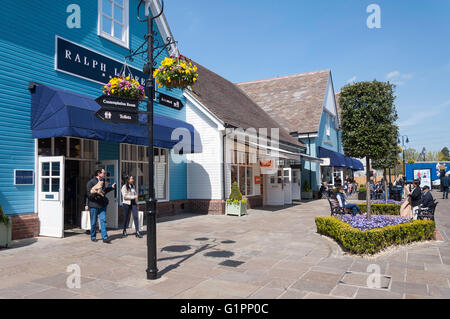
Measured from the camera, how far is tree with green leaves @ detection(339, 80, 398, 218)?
9.69m

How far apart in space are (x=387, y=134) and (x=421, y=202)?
239 cm

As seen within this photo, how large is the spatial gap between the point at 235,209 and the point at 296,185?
30.8 ft

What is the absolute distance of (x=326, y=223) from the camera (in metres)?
9.02

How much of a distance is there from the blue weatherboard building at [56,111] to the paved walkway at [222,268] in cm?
126

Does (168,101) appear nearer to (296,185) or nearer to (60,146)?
(60,146)

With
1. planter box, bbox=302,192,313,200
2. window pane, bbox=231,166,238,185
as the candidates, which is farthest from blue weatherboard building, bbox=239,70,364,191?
window pane, bbox=231,166,238,185

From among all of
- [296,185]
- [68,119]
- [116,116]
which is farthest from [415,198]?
[296,185]

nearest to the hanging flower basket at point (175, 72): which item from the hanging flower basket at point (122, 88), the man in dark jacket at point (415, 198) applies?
the hanging flower basket at point (122, 88)

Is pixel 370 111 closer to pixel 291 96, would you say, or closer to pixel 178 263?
pixel 178 263

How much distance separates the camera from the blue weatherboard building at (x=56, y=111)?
27.1 ft

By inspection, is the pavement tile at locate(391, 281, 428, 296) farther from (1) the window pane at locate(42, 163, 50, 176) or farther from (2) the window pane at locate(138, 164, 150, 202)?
(2) the window pane at locate(138, 164, 150, 202)

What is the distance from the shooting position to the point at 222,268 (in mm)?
5973

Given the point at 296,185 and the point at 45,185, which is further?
the point at 296,185
